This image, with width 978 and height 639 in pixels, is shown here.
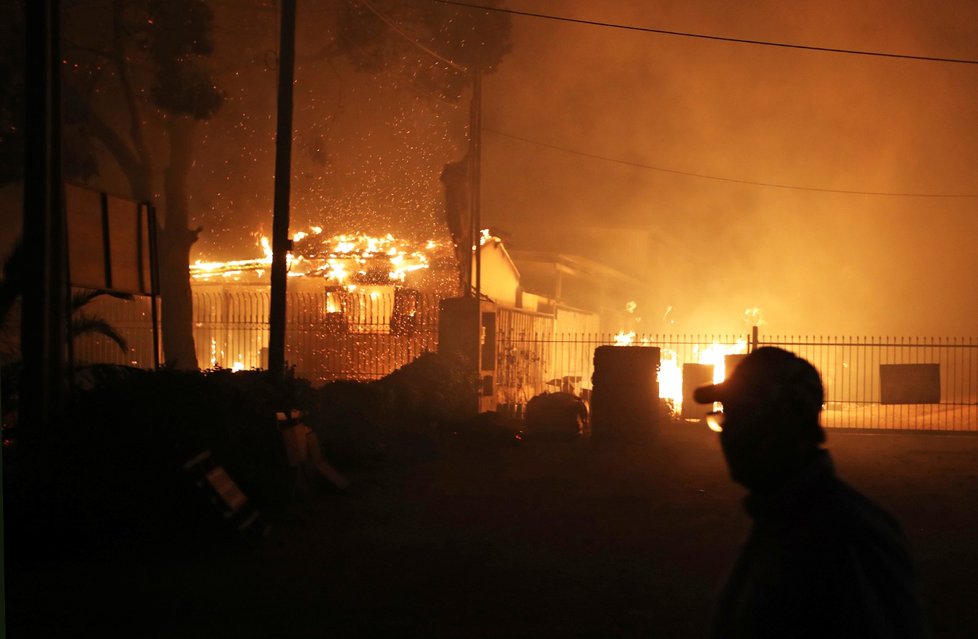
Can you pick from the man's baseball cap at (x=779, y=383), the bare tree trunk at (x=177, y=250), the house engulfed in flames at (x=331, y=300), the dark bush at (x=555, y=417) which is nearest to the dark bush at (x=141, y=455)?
the man's baseball cap at (x=779, y=383)

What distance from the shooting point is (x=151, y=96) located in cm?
2289

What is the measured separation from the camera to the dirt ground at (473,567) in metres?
6.71

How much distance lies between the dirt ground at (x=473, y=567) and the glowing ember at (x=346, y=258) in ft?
43.0

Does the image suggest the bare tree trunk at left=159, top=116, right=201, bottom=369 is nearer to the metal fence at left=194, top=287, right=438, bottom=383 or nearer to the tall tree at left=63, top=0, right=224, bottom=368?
the tall tree at left=63, top=0, right=224, bottom=368

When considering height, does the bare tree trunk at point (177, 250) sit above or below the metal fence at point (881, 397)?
above

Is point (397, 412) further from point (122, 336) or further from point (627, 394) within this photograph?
point (122, 336)

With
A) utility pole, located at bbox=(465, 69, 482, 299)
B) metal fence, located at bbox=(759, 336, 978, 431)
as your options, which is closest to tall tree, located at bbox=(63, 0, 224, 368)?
utility pole, located at bbox=(465, 69, 482, 299)

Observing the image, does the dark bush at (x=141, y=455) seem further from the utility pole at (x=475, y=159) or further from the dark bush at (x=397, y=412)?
the utility pole at (x=475, y=159)

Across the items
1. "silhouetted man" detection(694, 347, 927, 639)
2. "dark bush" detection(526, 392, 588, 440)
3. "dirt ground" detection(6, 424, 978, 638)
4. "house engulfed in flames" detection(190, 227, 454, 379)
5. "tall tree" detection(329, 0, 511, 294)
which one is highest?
"tall tree" detection(329, 0, 511, 294)

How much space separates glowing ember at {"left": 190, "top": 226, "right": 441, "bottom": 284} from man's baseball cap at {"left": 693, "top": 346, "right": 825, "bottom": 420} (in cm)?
2338

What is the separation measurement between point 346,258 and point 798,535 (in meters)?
25.6

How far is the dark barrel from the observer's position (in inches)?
667

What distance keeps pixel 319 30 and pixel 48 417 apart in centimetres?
1969

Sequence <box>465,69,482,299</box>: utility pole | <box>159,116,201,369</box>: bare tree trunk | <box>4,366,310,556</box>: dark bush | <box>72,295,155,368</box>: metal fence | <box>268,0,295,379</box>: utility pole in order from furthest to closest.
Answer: <box>72,295,155,368</box>: metal fence
<box>159,116,201,369</box>: bare tree trunk
<box>465,69,482,299</box>: utility pole
<box>268,0,295,379</box>: utility pole
<box>4,366,310,556</box>: dark bush
